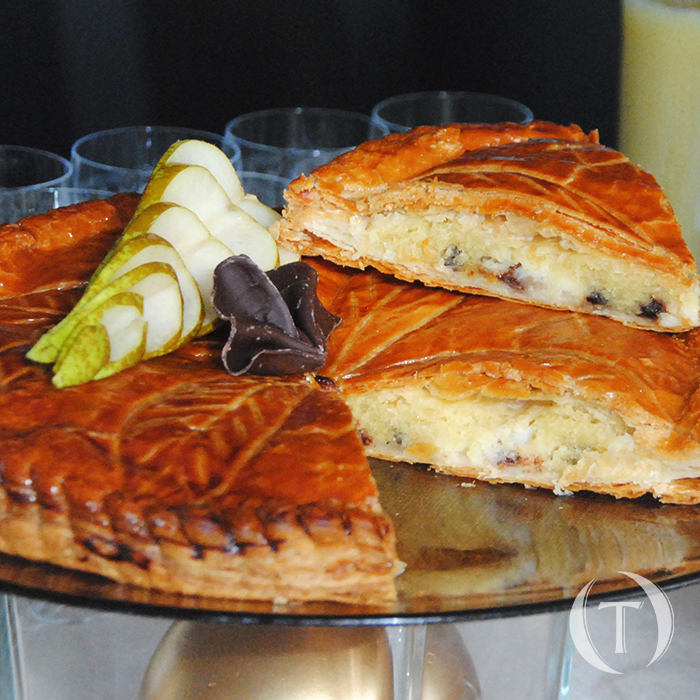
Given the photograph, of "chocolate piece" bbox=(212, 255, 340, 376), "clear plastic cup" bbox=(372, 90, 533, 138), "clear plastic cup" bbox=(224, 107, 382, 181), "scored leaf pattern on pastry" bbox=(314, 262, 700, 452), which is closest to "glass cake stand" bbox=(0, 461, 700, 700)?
"scored leaf pattern on pastry" bbox=(314, 262, 700, 452)

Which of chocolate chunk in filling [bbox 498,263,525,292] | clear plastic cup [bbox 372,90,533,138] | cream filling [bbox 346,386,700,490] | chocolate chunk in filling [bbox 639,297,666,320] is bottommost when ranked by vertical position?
cream filling [bbox 346,386,700,490]

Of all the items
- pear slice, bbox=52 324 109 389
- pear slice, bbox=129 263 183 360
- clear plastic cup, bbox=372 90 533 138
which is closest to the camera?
pear slice, bbox=52 324 109 389

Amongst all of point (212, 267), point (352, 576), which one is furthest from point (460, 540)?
point (212, 267)

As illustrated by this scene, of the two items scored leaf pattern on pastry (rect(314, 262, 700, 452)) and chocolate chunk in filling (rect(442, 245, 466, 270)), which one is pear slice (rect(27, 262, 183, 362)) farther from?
chocolate chunk in filling (rect(442, 245, 466, 270))

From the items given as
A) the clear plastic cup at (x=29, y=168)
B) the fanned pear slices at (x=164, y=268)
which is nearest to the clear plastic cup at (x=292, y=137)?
the clear plastic cup at (x=29, y=168)

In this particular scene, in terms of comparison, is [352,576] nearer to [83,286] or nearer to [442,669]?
[442,669]

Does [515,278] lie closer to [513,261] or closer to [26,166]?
[513,261]

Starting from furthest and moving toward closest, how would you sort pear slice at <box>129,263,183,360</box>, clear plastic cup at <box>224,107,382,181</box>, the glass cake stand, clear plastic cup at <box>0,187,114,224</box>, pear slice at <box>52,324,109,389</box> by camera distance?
1. clear plastic cup at <box>224,107,382,181</box>
2. clear plastic cup at <box>0,187,114,224</box>
3. pear slice at <box>129,263,183,360</box>
4. pear slice at <box>52,324,109,389</box>
5. the glass cake stand
